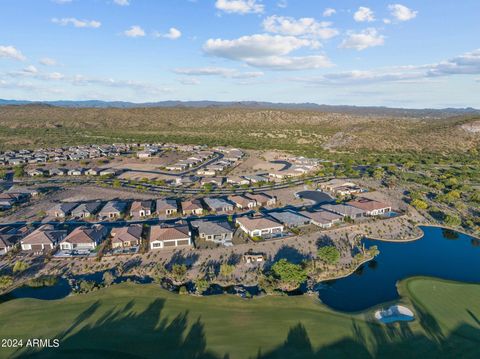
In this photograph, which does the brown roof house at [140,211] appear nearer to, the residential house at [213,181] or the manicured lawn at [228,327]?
the residential house at [213,181]

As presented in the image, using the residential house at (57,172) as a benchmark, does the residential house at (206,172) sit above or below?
above

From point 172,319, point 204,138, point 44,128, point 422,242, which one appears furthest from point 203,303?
point 44,128

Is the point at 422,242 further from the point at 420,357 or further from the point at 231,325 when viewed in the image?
the point at 231,325

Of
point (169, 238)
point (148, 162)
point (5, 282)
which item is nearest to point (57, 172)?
point (148, 162)

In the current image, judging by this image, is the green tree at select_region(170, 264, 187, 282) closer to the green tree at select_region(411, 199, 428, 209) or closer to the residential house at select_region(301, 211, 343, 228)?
the residential house at select_region(301, 211, 343, 228)

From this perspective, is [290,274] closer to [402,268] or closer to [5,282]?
[402,268]

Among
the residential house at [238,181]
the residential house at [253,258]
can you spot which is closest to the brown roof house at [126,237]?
the residential house at [253,258]
